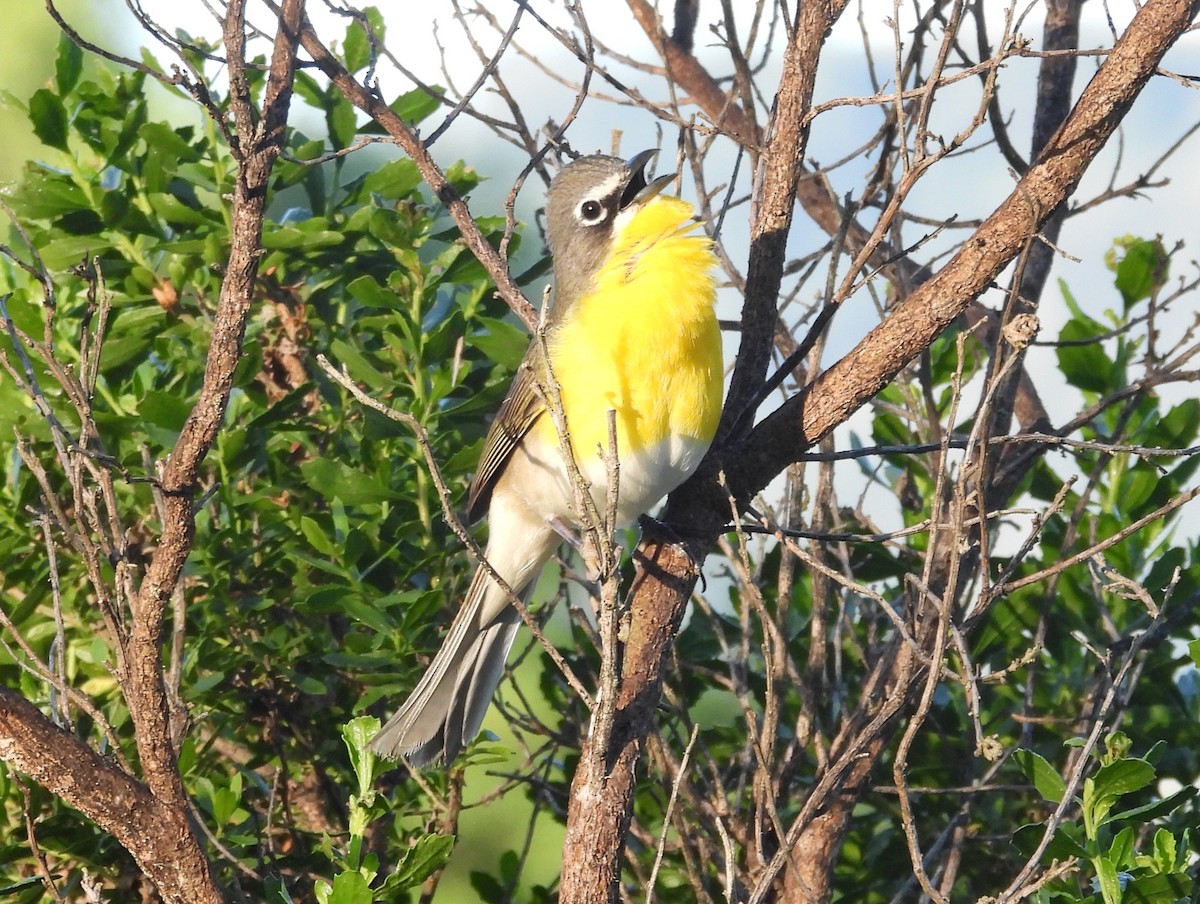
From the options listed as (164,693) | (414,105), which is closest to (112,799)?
(164,693)

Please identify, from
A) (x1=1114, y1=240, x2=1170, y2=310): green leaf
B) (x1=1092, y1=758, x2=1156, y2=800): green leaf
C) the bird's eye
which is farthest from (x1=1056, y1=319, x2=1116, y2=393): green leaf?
(x1=1092, y1=758, x2=1156, y2=800): green leaf

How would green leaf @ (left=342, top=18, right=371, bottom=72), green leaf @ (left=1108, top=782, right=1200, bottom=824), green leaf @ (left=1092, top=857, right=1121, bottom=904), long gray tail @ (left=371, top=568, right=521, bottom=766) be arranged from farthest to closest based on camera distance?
green leaf @ (left=342, top=18, right=371, bottom=72) < long gray tail @ (left=371, top=568, right=521, bottom=766) < green leaf @ (left=1108, top=782, right=1200, bottom=824) < green leaf @ (left=1092, top=857, right=1121, bottom=904)

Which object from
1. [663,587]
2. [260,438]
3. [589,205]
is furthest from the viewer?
[589,205]

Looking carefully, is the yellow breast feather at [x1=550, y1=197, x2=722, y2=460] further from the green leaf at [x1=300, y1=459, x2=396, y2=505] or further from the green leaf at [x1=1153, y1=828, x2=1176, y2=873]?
the green leaf at [x1=1153, y1=828, x2=1176, y2=873]

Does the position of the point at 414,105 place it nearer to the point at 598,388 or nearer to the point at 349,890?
the point at 598,388

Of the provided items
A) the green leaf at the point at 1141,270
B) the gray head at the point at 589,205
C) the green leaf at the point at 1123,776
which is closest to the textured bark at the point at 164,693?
the gray head at the point at 589,205

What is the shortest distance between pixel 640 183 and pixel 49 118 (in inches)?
57.7

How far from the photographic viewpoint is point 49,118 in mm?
3047

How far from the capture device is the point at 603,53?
3928 millimetres

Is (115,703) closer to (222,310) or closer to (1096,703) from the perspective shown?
(222,310)

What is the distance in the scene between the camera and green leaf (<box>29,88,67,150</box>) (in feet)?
9.89

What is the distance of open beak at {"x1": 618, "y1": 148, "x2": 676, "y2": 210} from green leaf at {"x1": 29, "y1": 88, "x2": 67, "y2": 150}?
1.37 metres

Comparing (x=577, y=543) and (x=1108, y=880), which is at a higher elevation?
(x=577, y=543)

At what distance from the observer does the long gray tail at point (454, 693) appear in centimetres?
291
